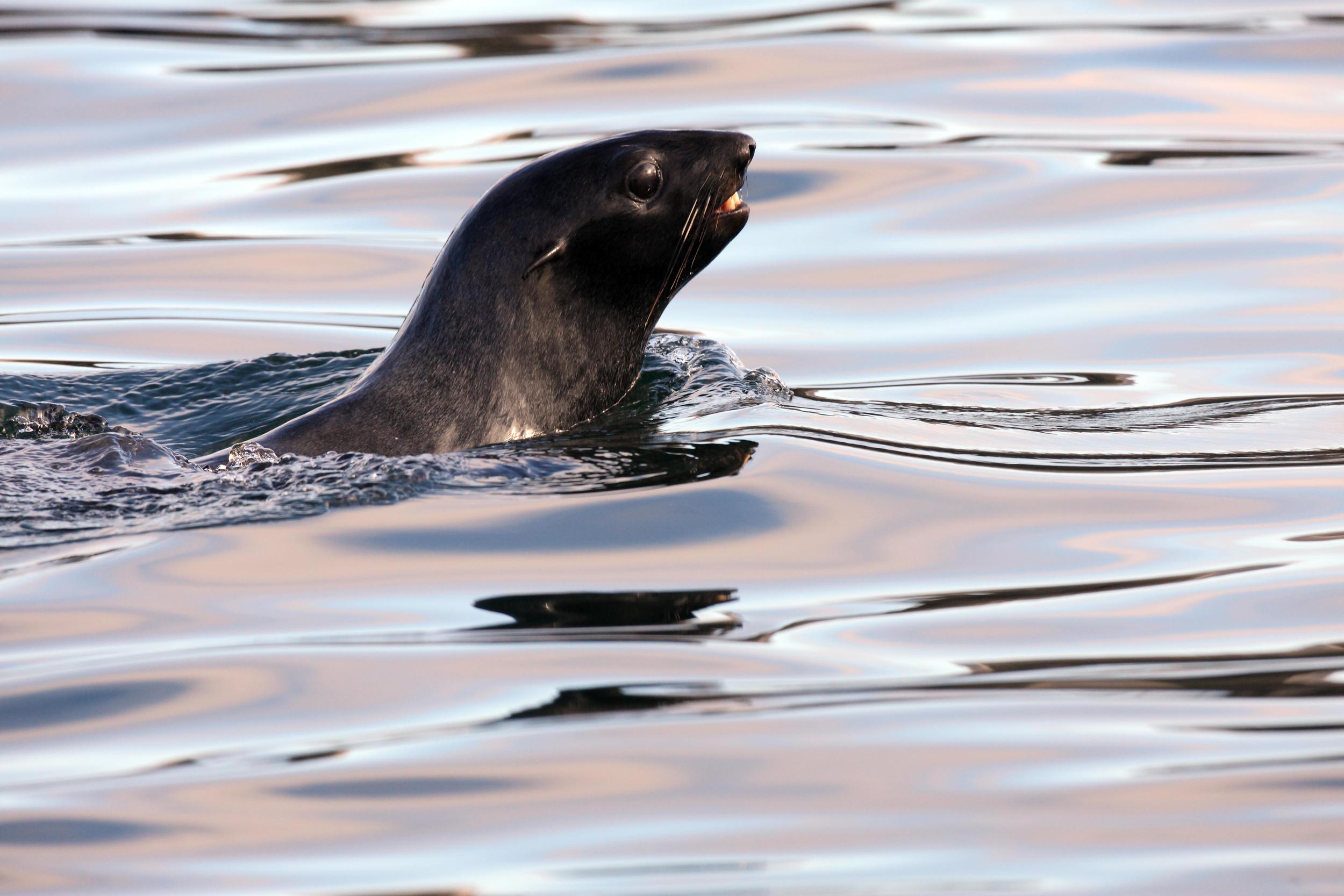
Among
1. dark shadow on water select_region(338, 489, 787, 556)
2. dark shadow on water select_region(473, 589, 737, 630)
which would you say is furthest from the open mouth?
dark shadow on water select_region(473, 589, 737, 630)

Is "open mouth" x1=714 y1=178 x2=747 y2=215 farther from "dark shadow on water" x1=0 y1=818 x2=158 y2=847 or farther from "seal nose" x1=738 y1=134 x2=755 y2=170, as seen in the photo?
"dark shadow on water" x1=0 y1=818 x2=158 y2=847

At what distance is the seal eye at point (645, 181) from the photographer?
5941 millimetres

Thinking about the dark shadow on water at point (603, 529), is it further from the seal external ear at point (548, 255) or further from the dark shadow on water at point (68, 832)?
the dark shadow on water at point (68, 832)

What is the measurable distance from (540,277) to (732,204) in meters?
0.68

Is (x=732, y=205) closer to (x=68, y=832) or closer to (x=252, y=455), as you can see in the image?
(x=252, y=455)

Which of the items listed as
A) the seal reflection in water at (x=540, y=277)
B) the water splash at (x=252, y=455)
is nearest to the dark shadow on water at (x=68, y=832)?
the water splash at (x=252, y=455)

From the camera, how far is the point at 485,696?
3986 millimetres

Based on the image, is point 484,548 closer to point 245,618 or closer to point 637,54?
point 245,618

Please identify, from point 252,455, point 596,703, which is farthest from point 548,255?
point 596,703

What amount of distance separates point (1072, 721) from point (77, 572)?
254cm

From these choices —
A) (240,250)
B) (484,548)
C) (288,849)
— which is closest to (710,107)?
(240,250)

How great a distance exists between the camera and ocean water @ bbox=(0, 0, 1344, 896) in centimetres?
340

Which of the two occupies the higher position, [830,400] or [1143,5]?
[1143,5]

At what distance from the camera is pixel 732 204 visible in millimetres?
6168
